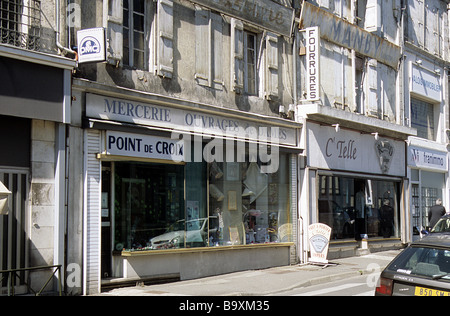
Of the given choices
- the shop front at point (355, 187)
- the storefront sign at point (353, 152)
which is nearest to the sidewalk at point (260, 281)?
the shop front at point (355, 187)

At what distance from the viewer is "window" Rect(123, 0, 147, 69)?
43.1 ft

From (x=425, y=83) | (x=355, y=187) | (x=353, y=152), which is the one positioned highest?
(x=425, y=83)

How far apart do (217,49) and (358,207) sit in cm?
875

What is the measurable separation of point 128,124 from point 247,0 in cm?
581

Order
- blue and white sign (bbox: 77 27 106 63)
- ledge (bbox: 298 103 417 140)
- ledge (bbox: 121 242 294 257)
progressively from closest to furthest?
1. blue and white sign (bbox: 77 27 106 63)
2. ledge (bbox: 121 242 294 257)
3. ledge (bbox: 298 103 417 140)

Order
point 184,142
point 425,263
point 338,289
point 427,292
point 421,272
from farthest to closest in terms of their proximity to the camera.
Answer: point 184,142
point 338,289
point 425,263
point 421,272
point 427,292

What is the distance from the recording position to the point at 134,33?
13.4 meters

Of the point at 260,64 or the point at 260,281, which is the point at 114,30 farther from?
the point at 260,281

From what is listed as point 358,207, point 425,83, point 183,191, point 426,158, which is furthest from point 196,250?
point 425,83

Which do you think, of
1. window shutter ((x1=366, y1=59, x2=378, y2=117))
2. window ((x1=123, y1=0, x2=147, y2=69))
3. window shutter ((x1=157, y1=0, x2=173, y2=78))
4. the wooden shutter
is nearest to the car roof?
the wooden shutter

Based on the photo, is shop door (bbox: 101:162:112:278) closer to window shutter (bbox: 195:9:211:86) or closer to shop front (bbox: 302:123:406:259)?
window shutter (bbox: 195:9:211:86)

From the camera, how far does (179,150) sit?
45.6 feet

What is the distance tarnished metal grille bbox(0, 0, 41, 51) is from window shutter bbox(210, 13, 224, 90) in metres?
5.24

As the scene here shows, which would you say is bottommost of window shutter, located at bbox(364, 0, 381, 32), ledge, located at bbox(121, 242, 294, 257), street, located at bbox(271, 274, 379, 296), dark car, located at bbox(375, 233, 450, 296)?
street, located at bbox(271, 274, 379, 296)
